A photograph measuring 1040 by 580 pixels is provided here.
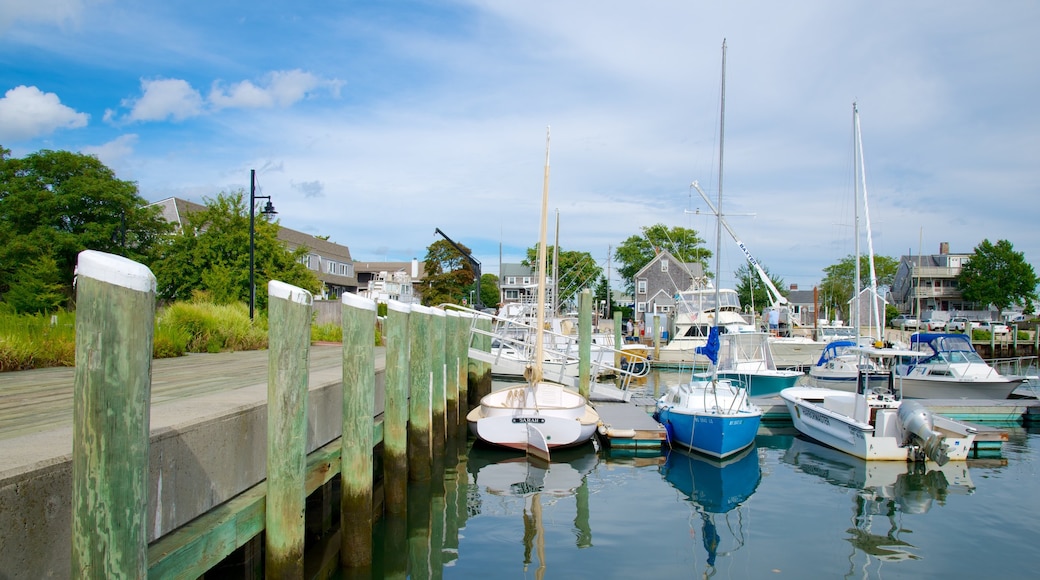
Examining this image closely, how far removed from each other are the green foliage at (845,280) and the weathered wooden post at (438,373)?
79628 mm

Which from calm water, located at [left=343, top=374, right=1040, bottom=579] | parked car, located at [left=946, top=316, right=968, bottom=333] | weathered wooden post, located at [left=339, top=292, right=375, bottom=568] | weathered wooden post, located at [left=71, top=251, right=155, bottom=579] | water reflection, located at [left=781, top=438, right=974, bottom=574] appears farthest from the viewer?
parked car, located at [left=946, top=316, right=968, bottom=333]

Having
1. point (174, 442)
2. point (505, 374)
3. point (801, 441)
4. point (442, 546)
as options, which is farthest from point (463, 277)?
point (174, 442)

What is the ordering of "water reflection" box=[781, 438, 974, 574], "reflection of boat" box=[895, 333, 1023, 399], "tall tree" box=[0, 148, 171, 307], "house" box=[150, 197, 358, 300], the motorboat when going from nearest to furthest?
"water reflection" box=[781, 438, 974, 574], the motorboat, "reflection of boat" box=[895, 333, 1023, 399], "tall tree" box=[0, 148, 171, 307], "house" box=[150, 197, 358, 300]

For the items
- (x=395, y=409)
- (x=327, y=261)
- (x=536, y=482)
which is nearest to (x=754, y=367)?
(x=536, y=482)

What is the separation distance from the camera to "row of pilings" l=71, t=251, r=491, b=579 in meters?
3.43

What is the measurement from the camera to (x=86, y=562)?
3.51 metres

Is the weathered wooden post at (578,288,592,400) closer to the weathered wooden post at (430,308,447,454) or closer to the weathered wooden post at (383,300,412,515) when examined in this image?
the weathered wooden post at (430,308,447,454)

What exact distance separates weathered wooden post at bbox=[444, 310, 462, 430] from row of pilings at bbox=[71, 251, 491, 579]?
215 cm

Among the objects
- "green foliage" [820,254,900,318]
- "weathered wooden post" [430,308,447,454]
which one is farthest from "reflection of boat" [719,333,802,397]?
"green foliage" [820,254,900,318]

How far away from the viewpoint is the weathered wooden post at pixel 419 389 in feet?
37.8

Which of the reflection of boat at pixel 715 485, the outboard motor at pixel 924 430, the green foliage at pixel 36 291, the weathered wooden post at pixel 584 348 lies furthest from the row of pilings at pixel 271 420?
the green foliage at pixel 36 291

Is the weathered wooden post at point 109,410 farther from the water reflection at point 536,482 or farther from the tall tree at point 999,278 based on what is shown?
the tall tree at point 999,278

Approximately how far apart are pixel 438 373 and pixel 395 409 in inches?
146

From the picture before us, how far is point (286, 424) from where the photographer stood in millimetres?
6094
